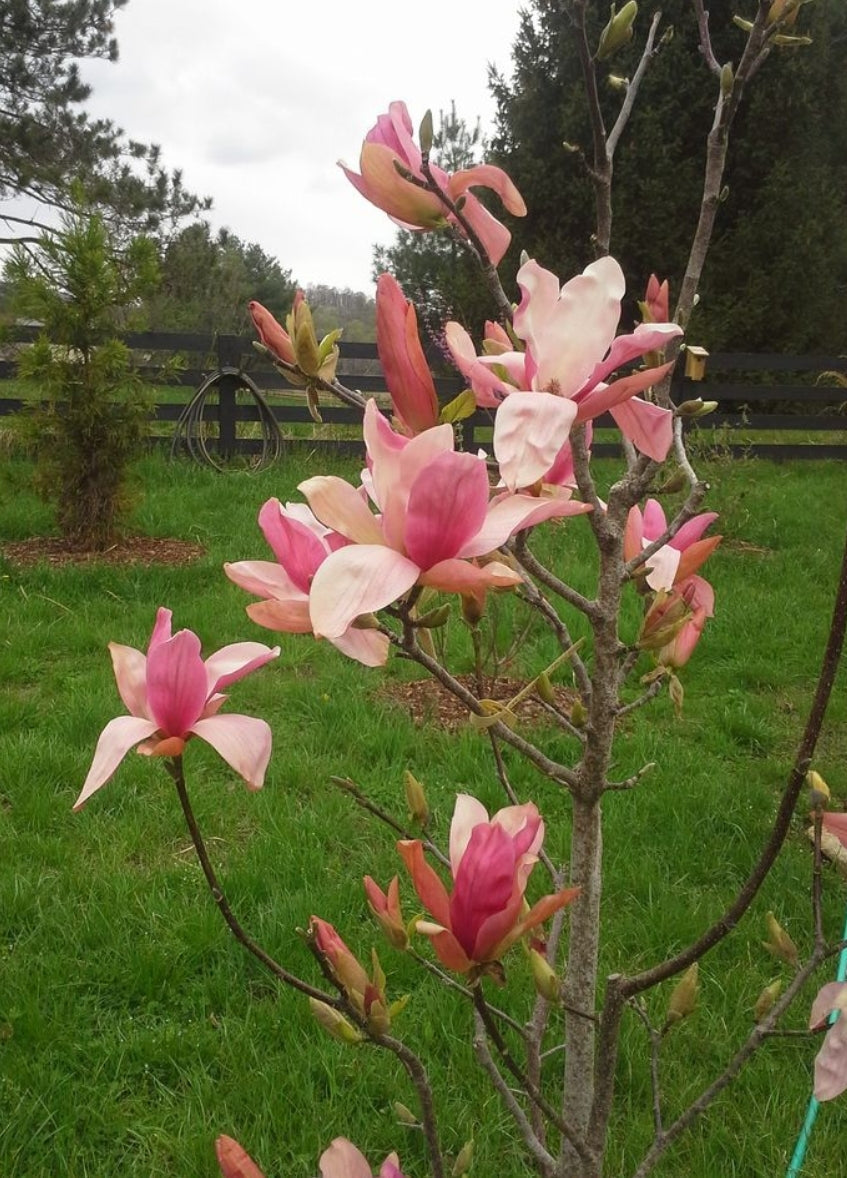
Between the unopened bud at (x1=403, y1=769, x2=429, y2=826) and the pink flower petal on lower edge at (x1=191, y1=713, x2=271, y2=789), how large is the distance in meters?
0.21

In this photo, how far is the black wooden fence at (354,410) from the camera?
7703 mm

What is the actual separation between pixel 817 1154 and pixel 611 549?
1416mm

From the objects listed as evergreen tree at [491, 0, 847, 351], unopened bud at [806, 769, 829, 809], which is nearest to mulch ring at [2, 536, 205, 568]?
unopened bud at [806, 769, 829, 809]

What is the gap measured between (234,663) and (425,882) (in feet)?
0.69

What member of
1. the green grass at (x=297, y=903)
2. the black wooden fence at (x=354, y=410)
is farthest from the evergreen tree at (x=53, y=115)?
the green grass at (x=297, y=903)

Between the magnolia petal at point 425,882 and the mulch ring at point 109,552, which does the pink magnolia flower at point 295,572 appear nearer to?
the magnolia petal at point 425,882

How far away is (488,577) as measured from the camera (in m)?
0.52

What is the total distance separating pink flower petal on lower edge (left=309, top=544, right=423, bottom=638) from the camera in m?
0.49

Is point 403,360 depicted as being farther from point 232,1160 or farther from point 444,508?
point 232,1160

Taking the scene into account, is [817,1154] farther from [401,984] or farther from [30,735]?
[30,735]

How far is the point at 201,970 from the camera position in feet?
6.84

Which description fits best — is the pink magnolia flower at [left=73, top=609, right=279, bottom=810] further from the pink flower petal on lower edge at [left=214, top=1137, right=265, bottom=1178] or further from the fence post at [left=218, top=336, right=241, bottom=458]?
the fence post at [left=218, top=336, right=241, bottom=458]

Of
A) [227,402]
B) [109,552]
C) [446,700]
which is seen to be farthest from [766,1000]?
[227,402]

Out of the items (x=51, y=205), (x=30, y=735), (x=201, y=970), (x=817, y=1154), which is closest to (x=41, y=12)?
(x=51, y=205)
